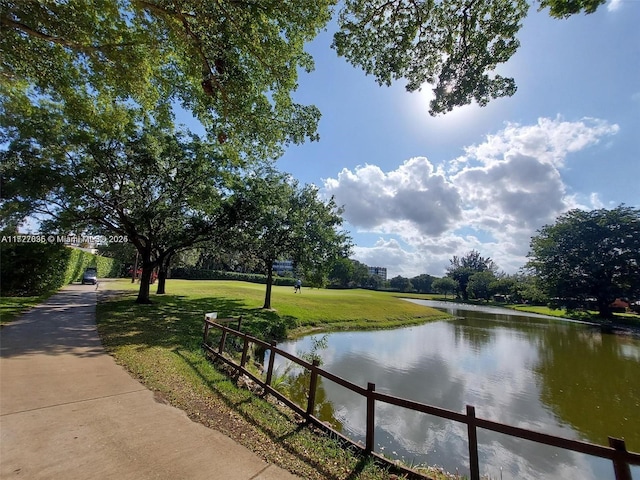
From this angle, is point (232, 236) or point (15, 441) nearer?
point (15, 441)

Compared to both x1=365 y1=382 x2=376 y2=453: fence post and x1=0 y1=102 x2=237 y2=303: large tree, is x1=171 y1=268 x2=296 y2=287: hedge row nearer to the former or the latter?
x1=0 y1=102 x2=237 y2=303: large tree

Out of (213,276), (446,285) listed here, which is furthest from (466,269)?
(213,276)

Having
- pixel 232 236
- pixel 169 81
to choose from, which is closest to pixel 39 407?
pixel 169 81

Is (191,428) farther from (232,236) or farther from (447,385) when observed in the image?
(232,236)

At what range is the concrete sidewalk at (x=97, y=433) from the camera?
3.54 metres

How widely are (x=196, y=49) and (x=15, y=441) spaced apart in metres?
8.03

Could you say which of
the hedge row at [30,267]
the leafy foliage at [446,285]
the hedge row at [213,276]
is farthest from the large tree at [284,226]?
the leafy foliage at [446,285]

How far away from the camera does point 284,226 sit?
65.8 ft

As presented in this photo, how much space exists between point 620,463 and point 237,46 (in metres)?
9.52

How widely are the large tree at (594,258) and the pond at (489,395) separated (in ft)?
89.7

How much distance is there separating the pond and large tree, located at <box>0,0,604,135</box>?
8.18 metres

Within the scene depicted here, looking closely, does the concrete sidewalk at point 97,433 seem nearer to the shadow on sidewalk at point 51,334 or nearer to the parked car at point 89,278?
the shadow on sidewalk at point 51,334

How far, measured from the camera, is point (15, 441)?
3.85 meters

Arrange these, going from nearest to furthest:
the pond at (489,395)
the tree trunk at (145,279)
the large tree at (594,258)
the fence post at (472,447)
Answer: the fence post at (472,447), the pond at (489,395), the tree trunk at (145,279), the large tree at (594,258)
